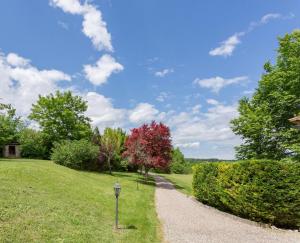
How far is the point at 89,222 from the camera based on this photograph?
802cm

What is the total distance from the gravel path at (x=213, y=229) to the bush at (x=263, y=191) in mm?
442

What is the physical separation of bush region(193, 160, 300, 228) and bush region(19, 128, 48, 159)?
29073 mm

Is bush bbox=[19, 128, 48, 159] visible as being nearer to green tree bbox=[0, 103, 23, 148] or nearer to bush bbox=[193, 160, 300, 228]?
green tree bbox=[0, 103, 23, 148]

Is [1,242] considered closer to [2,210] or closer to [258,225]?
[2,210]

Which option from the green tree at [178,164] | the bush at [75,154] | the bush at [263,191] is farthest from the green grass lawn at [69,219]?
the green tree at [178,164]

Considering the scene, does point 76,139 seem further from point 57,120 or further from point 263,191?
point 263,191

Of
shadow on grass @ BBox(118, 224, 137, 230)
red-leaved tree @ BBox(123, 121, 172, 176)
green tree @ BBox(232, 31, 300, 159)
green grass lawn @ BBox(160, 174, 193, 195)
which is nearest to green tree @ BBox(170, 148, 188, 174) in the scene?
green grass lawn @ BBox(160, 174, 193, 195)

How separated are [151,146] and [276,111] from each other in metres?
10.6

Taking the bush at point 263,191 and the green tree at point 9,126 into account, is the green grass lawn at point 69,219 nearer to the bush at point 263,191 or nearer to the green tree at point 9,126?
the bush at point 263,191

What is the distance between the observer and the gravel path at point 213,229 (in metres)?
7.66

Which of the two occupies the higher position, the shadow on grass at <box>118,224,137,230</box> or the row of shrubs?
the row of shrubs

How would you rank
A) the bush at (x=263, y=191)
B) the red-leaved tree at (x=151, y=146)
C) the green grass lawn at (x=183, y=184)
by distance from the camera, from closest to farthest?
the bush at (x=263, y=191), the green grass lawn at (x=183, y=184), the red-leaved tree at (x=151, y=146)

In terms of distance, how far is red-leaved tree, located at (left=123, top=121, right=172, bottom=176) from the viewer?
23.0 metres

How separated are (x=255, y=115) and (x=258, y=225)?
11.0 metres
